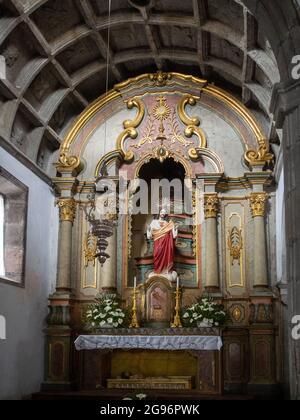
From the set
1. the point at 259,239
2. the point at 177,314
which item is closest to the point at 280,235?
the point at 259,239

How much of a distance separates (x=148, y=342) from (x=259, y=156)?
4602 millimetres

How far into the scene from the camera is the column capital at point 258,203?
13.0 metres

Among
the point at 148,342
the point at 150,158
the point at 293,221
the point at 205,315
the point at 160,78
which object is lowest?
the point at 148,342

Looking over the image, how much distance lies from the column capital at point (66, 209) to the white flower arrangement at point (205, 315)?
130 inches

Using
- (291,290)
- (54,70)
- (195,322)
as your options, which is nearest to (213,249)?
(195,322)

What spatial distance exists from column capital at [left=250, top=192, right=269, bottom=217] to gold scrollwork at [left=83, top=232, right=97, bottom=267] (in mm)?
3471

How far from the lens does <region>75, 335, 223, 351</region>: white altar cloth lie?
11500 mm

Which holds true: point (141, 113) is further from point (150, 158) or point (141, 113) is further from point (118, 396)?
point (118, 396)

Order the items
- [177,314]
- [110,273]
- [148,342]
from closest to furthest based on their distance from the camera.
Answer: [148,342] → [177,314] → [110,273]

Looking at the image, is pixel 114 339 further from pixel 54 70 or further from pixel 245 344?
pixel 54 70

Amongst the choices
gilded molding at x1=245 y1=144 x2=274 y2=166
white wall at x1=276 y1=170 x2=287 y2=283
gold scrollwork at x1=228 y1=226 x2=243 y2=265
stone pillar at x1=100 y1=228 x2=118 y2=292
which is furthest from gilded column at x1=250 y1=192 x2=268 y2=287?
stone pillar at x1=100 y1=228 x2=118 y2=292

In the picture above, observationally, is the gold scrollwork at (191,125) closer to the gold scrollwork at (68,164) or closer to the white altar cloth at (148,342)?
the gold scrollwork at (68,164)

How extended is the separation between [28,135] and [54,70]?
1.45 metres

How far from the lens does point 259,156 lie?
521 inches
